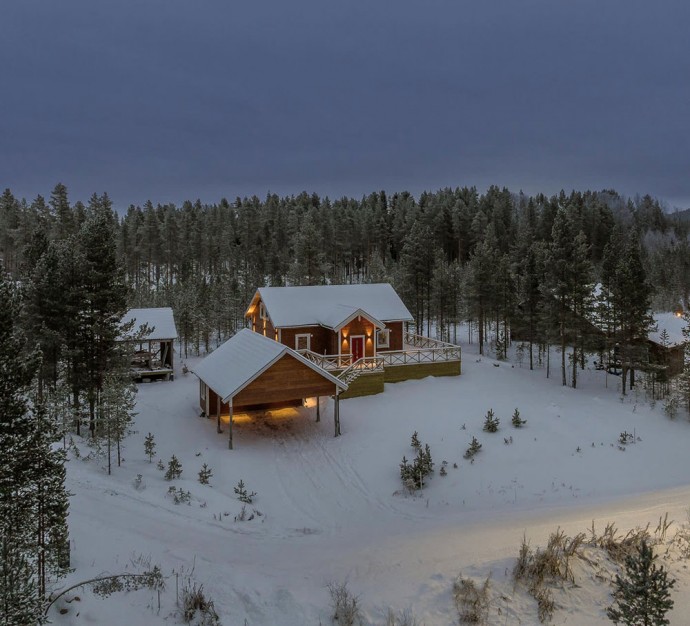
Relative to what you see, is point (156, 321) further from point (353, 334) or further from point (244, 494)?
point (244, 494)

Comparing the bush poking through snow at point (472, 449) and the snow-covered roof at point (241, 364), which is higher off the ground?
the snow-covered roof at point (241, 364)

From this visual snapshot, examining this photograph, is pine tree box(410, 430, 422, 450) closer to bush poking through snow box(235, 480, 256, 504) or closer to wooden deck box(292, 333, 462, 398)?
wooden deck box(292, 333, 462, 398)

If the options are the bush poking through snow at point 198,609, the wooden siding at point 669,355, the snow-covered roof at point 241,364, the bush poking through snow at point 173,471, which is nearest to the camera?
the bush poking through snow at point 198,609

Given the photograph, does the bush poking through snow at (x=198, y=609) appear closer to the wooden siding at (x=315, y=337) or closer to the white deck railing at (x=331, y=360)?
the white deck railing at (x=331, y=360)

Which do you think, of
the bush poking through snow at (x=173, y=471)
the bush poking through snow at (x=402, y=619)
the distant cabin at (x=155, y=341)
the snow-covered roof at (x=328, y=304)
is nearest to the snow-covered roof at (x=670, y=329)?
the snow-covered roof at (x=328, y=304)

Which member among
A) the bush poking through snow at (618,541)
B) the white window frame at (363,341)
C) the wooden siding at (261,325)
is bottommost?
the bush poking through snow at (618,541)

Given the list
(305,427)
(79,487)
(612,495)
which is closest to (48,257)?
(79,487)

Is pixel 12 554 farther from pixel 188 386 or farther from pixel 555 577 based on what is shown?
pixel 188 386

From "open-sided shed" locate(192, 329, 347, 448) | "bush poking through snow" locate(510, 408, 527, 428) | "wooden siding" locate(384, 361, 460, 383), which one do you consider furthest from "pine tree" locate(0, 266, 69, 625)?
"wooden siding" locate(384, 361, 460, 383)
